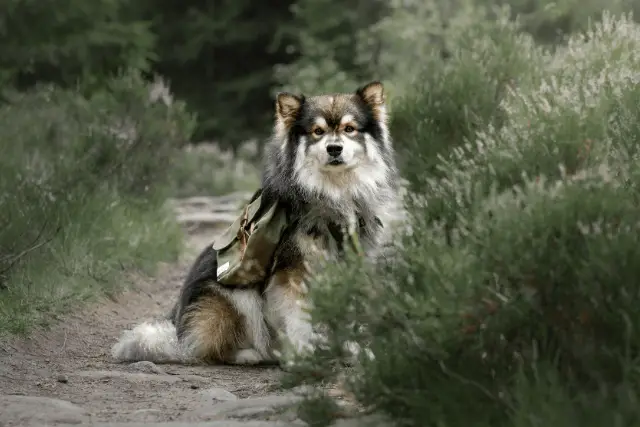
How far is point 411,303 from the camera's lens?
13.9ft

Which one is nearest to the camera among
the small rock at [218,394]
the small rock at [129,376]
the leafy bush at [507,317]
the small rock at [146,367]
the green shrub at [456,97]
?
the leafy bush at [507,317]

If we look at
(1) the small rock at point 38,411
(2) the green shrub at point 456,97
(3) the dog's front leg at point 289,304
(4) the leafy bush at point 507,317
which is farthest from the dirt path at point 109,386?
(2) the green shrub at point 456,97

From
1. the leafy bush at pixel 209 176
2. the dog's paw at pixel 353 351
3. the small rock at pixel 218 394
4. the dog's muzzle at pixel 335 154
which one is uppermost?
the dog's muzzle at pixel 335 154

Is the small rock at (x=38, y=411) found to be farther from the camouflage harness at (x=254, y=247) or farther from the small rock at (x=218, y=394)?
the camouflage harness at (x=254, y=247)

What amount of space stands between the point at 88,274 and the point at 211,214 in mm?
6019

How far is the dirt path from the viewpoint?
16.6 ft

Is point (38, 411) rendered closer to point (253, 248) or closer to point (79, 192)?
point (253, 248)

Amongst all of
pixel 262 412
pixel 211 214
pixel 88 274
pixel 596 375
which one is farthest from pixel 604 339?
pixel 211 214

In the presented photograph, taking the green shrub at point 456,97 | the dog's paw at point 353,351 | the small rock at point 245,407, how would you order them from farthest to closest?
1. the green shrub at point 456,97
2. the small rock at point 245,407
3. the dog's paw at point 353,351

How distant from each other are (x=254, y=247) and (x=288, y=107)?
99cm

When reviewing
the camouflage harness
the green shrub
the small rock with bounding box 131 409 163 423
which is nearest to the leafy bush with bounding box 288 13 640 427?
the small rock with bounding box 131 409 163 423

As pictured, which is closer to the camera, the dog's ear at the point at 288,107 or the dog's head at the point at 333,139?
the dog's head at the point at 333,139

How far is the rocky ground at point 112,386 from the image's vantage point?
5039 mm

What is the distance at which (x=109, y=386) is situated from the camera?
6.09 m
